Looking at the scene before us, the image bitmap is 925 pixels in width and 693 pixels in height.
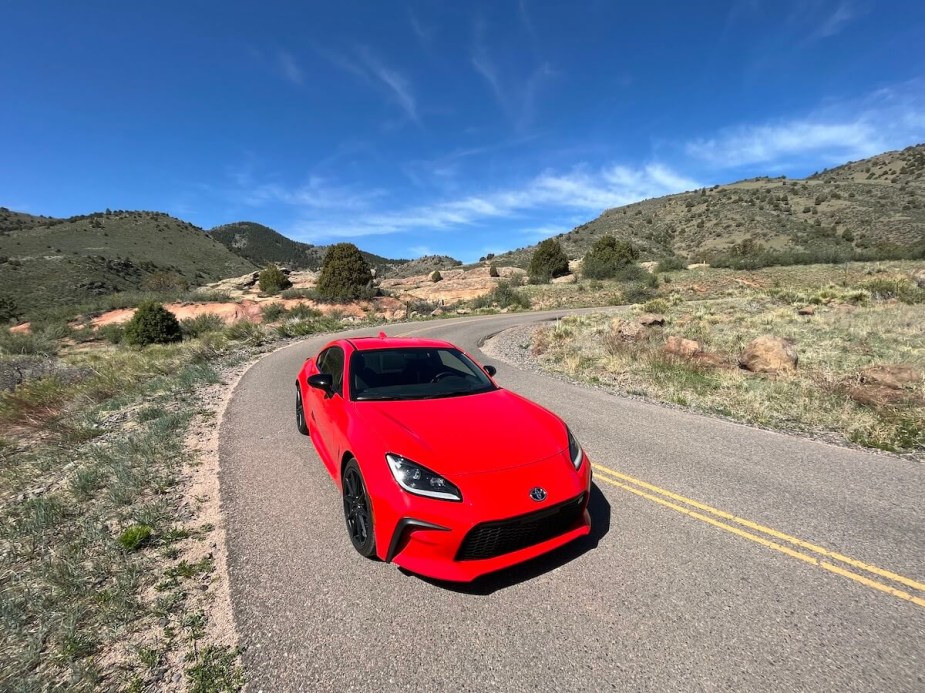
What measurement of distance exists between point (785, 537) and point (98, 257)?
77118 mm

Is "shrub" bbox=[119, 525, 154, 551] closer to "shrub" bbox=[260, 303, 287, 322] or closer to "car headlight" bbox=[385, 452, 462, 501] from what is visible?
"car headlight" bbox=[385, 452, 462, 501]

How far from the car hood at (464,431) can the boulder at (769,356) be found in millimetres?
8050

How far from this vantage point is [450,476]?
9.48ft

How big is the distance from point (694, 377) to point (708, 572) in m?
7.17

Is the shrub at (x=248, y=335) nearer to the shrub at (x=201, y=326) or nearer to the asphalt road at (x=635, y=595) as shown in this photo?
the shrub at (x=201, y=326)

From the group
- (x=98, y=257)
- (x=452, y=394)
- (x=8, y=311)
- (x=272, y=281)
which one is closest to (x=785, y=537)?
(x=452, y=394)

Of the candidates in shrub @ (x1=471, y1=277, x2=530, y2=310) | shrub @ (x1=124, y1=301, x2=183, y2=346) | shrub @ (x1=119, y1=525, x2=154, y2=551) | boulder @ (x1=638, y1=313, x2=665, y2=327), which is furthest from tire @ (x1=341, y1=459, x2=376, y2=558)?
shrub @ (x1=471, y1=277, x2=530, y2=310)

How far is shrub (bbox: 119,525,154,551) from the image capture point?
3418 millimetres

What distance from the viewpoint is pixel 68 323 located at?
30594mm

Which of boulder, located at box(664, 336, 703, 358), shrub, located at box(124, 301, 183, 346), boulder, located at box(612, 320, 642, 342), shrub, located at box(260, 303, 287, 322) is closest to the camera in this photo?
boulder, located at box(664, 336, 703, 358)

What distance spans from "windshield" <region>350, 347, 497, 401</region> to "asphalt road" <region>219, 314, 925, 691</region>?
101 centimetres

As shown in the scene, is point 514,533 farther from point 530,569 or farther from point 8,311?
→ point 8,311

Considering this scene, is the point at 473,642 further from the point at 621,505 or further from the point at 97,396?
the point at 97,396

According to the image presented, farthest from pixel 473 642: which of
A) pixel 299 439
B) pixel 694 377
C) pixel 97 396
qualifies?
pixel 97 396
